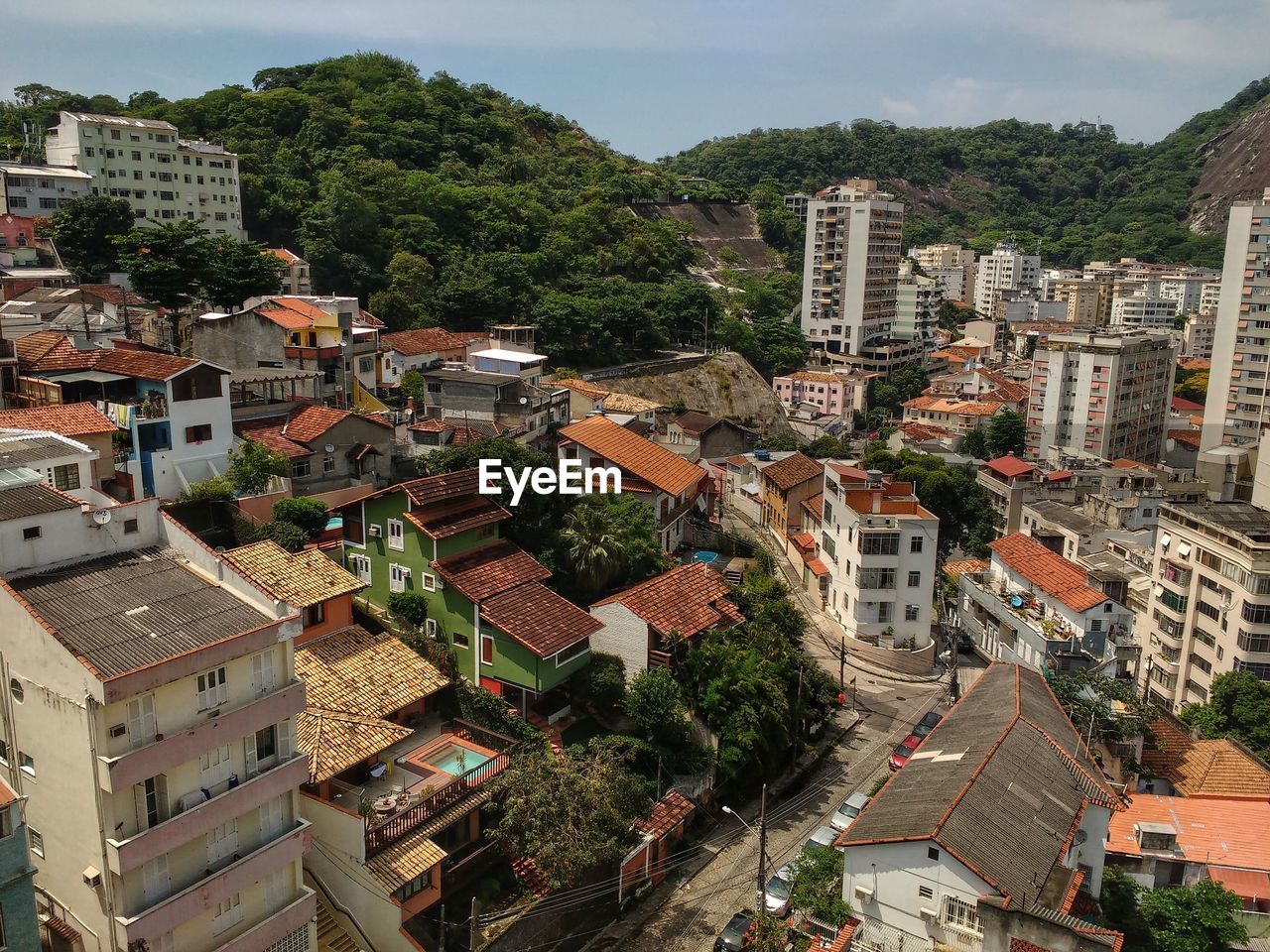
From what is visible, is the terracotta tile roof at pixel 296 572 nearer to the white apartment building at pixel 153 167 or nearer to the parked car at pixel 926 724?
the parked car at pixel 926 724

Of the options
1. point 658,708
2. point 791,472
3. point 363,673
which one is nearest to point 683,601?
point 658,708

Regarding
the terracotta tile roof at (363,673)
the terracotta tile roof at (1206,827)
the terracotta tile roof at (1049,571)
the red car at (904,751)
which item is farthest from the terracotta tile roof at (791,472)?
the terracotta tile roof at (363,673)

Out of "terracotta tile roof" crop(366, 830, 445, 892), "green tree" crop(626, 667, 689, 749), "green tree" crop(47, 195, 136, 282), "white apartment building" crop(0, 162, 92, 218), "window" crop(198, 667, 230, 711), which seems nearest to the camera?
"window" crop(198, 667, 230, 711)

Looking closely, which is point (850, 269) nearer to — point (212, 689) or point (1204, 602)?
point (1204, 602)

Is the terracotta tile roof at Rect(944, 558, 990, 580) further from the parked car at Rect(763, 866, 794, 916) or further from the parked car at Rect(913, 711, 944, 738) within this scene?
the parked car at Rect(763, 866, 794, 916)

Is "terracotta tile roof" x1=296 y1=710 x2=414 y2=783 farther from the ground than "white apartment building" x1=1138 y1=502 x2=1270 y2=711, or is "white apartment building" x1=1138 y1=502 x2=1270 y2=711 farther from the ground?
"terracotta tile roof" x1=296 y1=710 x2=414 y2=783

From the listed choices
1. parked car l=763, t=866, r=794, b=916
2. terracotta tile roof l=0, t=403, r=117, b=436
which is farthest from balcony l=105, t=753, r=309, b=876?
terracotta tile roof l=0, t=403, r=117, b=436
